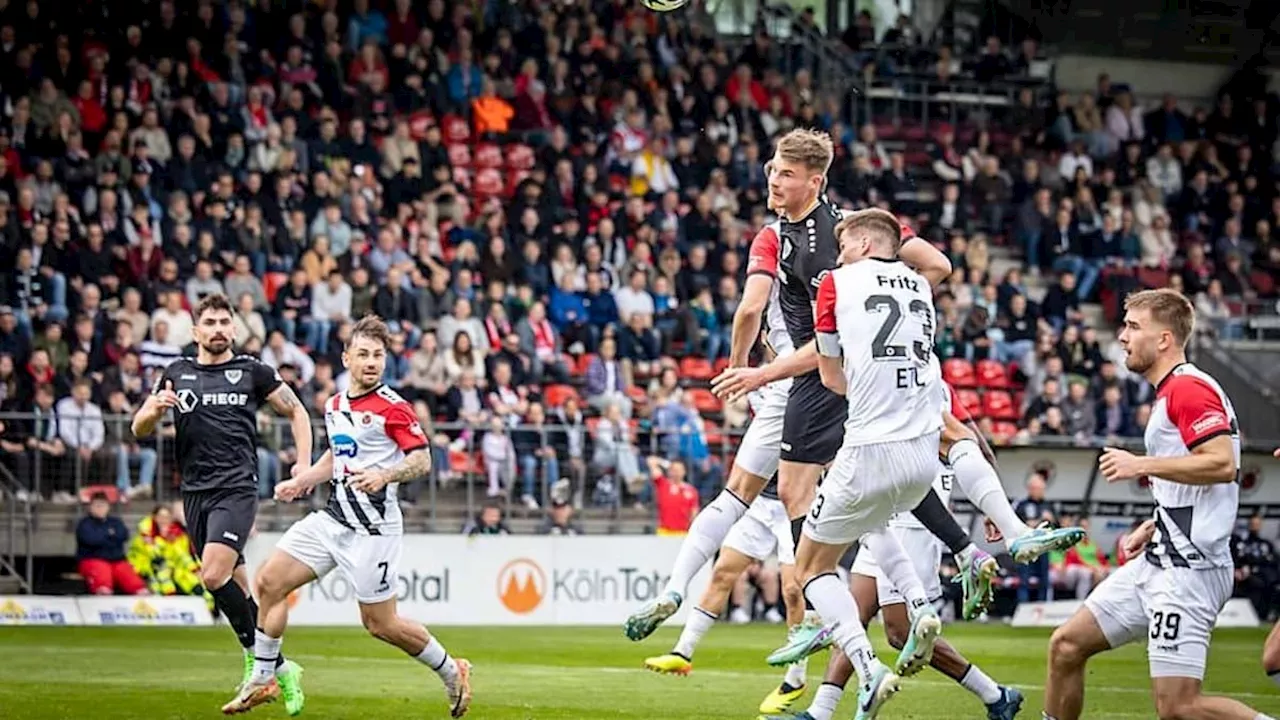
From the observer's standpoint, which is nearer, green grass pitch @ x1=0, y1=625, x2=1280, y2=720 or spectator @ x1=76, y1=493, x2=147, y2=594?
green grass pitch @ x1=0, y1=625, x2=1280, y2=720

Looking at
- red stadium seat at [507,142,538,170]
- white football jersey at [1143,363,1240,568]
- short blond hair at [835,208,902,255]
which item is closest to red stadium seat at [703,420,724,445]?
red stadium seat at [507,142,538,170]

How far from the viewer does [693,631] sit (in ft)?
40.1

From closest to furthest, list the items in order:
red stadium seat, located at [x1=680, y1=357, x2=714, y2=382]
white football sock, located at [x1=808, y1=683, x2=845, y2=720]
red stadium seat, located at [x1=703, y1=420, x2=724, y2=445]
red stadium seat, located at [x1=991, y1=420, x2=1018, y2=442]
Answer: white football sock, located at [x1=808, y1=683, x2=845, y2=720]
red stadium seat, located at [x1=703, y1=420, x2=724, y2=445]
red stadium seat, located at [x1=680, y1=357, x2=714, y2=382]
red stadium seat, located at [x1=991, y1=420, x2=1018, y2=442]

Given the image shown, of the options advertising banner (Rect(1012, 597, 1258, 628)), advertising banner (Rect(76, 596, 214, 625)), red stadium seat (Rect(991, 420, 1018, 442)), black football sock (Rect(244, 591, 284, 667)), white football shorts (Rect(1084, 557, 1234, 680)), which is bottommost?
advertising banner (Rect(1012, 597, 1258, 628))

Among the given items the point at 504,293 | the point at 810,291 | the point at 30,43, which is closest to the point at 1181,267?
the point at 504,293

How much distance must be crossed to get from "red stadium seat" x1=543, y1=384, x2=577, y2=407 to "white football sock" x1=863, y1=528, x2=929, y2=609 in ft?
51.8

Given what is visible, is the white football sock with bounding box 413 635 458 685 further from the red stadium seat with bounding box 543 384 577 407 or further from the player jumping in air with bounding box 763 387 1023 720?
the red stadium seat with bounding box 543 384 577 407

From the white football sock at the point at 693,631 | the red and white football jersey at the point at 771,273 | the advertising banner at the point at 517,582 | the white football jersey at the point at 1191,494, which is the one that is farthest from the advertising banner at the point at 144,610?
the white football jersey at the point at 1191,494

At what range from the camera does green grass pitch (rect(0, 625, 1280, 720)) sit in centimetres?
1311

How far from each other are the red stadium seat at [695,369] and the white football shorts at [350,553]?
53.4 feet

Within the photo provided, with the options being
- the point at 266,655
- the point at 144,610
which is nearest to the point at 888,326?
the point at 266,655

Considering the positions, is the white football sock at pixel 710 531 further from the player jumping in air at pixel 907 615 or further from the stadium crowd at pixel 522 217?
the stadium crowd at pixel 522 217

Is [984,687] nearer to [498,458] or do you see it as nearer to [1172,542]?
[1172,542]

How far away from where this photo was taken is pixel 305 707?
13.1m
